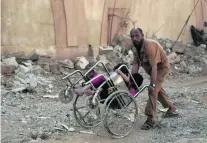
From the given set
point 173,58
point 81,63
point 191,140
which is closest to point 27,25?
point 81,63

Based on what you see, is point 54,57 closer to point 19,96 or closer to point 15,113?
point 19,96

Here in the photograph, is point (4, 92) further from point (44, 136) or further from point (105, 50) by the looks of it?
point (105, 50)

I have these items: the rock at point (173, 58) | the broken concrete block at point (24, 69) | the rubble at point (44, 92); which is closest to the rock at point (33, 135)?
the rubble at point (44, 92)

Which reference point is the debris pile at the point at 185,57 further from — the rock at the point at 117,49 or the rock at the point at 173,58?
the rock at the point at 117,49

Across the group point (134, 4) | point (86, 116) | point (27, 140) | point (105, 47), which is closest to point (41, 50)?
point (105, 47)

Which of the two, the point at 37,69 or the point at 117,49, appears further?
the point at 117,49

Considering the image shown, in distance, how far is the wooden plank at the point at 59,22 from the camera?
35.4 feet

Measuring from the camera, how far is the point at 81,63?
1073 cm

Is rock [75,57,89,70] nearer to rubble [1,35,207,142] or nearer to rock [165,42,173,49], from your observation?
rubble [1,35,207,142]

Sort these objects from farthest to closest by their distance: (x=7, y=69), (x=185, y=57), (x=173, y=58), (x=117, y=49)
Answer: (x=185, y=57) < (x=173, y=58) < (x=117, y=49) < (x=7, y=69)

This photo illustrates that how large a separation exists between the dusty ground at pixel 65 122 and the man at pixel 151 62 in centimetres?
32

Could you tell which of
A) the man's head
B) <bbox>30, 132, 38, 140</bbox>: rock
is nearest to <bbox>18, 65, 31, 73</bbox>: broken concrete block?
<bbox>30, 132, 38, 140</bbox>: rock

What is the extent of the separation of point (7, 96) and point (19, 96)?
0.23 metres

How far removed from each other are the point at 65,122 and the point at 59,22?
4902 millimetres
